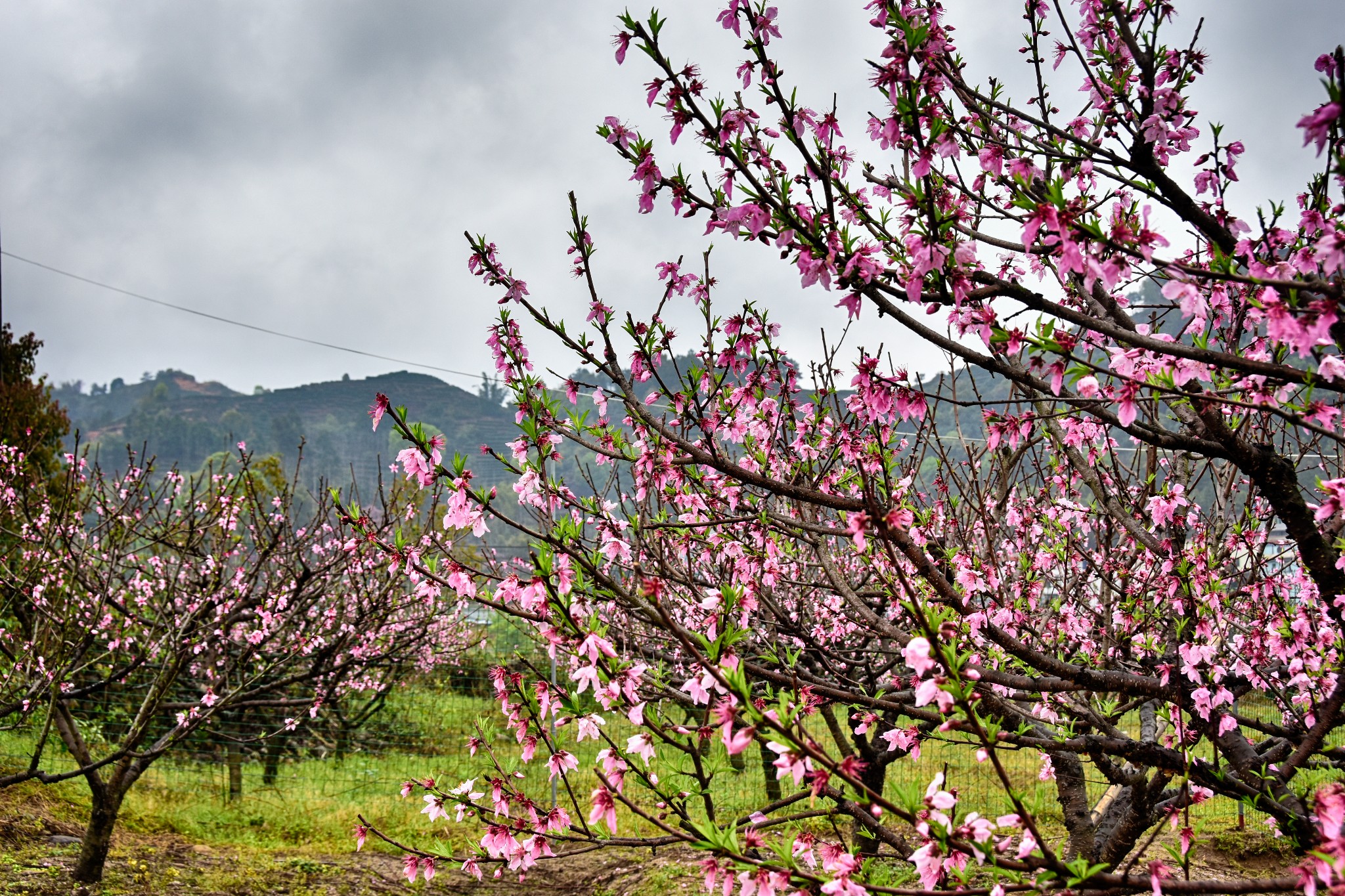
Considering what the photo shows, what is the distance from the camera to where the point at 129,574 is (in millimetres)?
9805

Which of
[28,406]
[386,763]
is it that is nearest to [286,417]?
[28,406]

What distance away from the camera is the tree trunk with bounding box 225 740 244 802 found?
8.20m

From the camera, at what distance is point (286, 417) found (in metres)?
104

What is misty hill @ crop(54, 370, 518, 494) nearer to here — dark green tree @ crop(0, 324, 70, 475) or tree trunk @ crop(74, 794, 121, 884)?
dark green tree @ crop(0, 324, 70, 475)

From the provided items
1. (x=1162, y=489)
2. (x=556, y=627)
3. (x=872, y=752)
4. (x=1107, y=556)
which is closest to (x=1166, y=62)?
(x=1162, y=489)

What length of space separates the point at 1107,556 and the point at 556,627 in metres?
2.84

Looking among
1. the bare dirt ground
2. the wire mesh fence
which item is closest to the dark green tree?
the wire mesh fence

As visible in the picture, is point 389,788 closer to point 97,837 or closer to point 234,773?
point 234,773

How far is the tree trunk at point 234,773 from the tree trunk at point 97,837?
3.13 meters

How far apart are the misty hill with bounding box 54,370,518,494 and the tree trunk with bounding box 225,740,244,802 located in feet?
254

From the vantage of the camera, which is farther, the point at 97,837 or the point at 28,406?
the point at 28,406

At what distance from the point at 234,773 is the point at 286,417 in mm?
106964

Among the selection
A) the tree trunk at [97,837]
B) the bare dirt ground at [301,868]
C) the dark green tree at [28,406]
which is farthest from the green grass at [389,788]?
the dark green tree at [28,406]

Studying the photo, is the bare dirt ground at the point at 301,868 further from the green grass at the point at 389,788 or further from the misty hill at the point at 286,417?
the misty hill at the point at 286,417
